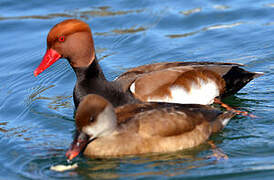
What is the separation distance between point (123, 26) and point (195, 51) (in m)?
2.30

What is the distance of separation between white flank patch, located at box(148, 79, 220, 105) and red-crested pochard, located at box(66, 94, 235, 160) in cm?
81

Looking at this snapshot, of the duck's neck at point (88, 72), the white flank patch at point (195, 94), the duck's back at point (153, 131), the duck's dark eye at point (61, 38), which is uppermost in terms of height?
the duck's dark eye at point (61, 38)

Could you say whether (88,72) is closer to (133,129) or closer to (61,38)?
(61,38)

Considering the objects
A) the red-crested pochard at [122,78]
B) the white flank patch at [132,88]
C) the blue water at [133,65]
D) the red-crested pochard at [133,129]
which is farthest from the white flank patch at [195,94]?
the red-crested pochard at [133,129]

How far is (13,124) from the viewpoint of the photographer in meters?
7.59

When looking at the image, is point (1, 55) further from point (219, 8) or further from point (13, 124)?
point (219, 8)

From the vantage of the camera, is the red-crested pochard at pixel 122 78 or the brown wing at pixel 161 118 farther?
the red-crested pochard at pixel 122 78

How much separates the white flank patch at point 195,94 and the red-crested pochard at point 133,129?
81cm

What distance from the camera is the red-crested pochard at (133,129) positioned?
579 cm

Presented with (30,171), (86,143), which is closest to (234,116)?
(86,143)

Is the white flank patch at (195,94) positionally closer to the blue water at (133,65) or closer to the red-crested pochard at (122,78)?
Result: the red-crested pochard at (122,78)

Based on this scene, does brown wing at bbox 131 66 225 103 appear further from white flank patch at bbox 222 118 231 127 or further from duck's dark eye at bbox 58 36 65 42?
duck's dark eye at bbox 58 36 65 42

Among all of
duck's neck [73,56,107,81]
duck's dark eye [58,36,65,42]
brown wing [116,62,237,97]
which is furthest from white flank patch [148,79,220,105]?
duck's dark eye [58,36,65,42]

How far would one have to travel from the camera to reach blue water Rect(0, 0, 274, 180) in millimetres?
5875
